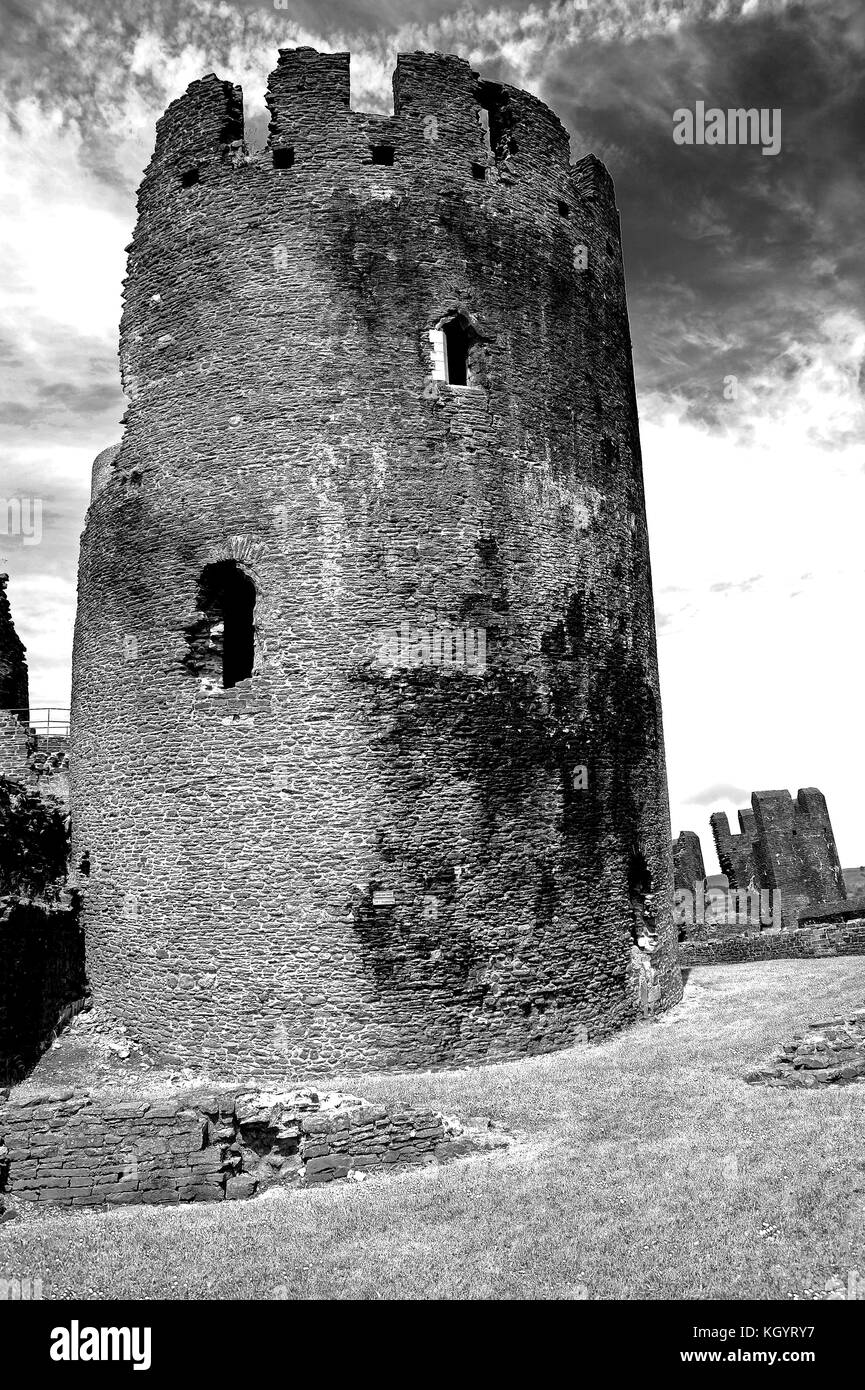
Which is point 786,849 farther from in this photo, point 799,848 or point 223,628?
point 223,628

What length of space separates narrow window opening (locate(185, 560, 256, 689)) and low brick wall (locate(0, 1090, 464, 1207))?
18.4 ft

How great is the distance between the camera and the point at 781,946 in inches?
793

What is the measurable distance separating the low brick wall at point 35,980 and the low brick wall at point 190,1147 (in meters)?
2.88

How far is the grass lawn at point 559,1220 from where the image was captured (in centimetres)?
602

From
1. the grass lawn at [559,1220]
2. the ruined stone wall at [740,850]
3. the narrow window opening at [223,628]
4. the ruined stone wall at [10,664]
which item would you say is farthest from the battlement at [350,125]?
the ruined stone wall at [740,850]

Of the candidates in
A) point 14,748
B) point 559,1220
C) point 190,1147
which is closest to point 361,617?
point 14,748

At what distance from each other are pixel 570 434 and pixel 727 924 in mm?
14984

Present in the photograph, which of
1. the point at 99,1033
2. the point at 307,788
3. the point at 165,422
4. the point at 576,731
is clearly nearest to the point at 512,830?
the point at 576,731

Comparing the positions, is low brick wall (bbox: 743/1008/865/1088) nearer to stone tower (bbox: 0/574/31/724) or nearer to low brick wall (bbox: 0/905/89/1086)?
low brick wall (bbox: 0/905/89/1086)

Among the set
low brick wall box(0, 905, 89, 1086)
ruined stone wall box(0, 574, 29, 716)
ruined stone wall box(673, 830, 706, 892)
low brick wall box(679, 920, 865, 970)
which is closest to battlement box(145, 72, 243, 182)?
ruined stone wall box(0, 574, 29, 716)

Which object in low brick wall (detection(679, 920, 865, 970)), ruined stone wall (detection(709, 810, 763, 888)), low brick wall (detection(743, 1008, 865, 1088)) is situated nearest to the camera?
low brick wall (detection(743, 1008, 865, 1088))

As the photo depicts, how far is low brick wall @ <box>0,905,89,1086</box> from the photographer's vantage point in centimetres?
1194

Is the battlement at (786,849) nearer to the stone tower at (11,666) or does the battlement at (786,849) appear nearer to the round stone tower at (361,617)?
the round stone tower at (361,617)

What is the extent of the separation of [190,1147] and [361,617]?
630 centimetres
